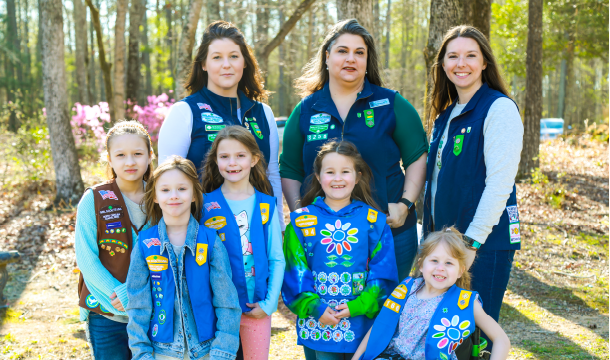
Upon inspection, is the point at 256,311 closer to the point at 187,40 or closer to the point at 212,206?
the point at 212,206

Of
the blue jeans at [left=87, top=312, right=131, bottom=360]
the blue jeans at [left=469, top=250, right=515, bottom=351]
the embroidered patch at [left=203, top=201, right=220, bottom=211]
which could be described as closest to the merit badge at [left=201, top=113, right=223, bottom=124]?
the embroidered patch at [left=203, top=201, right=220, bottom=211]

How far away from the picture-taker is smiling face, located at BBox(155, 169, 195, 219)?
7.39ft

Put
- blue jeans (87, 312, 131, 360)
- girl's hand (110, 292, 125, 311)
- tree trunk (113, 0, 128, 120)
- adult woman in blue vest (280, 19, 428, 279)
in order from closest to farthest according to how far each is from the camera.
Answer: girl's hand (110, 292, 125, 311) < blue jeans (87, 312, 131, 360) < adult woman in blue vest (280, 19, 428, 279) < tree trunk (113, 0, 128, 120)

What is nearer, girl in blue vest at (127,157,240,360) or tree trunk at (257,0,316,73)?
girl in blue vest at (127,157,240,360)

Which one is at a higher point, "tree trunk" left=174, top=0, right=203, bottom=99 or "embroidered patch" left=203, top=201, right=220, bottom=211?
"tree trunk" left=174, top=0, right=203, bottom=99

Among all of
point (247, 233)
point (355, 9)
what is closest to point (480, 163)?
point (247, 233)

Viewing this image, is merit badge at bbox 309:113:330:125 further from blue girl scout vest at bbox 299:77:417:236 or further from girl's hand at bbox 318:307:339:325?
girl's hand at bbox 318:307:339:325

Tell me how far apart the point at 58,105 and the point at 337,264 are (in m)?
7.60

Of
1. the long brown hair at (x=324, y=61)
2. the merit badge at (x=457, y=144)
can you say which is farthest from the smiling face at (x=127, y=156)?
the merit badge at (x=457, y=144)

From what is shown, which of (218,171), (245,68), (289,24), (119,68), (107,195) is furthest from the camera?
(119,68)

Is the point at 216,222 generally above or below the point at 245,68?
below

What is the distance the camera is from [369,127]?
107 inches

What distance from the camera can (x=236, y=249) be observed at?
7.91 feet

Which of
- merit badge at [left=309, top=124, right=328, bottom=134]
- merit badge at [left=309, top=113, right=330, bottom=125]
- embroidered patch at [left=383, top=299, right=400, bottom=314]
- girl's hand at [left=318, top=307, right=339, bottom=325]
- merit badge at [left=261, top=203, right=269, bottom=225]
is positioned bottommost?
girl's hand at [left=318, top=307, right=339, bottom=325]
